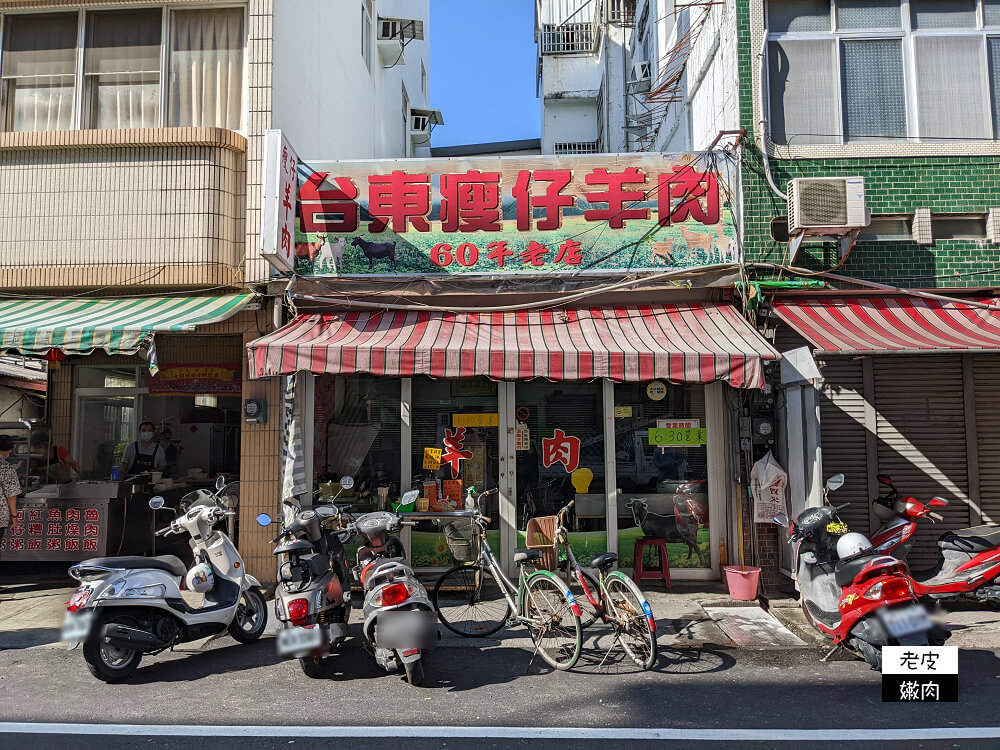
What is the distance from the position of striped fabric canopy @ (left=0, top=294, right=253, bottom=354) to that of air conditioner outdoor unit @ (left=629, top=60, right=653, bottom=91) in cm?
1125

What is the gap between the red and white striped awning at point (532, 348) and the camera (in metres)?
7.21

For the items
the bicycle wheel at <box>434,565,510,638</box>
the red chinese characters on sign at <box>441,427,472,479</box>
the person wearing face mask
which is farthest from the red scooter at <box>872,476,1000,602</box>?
the person wearing face mask

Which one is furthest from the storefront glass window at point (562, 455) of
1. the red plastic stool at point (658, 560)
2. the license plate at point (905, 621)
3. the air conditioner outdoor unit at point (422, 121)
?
the air conditioner outdoor unit at point (422, 121)

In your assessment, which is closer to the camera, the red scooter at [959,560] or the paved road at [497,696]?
the paved road at [497,696]

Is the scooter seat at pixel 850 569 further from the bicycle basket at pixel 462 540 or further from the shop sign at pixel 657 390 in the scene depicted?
the bicycle basket at pixel 462 540

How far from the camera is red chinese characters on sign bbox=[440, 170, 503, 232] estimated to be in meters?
8.73

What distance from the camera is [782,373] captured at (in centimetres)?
784

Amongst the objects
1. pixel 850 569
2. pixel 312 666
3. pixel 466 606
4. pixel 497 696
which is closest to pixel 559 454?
pixel 466 606

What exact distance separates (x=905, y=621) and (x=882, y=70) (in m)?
7.04

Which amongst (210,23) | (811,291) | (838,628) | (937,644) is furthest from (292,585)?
(210,23)

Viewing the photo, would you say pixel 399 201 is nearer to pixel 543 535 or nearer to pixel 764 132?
pixel 543 535

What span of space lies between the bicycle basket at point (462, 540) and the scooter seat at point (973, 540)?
489 centimetres

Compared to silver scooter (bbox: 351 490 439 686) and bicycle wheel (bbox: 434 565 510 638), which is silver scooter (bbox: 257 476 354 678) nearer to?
silver scooter (bbox: 351 490 439 686)

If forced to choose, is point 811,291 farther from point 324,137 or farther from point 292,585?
point 324,137
